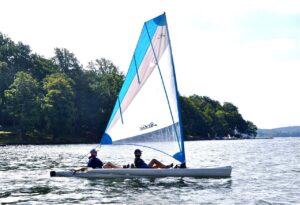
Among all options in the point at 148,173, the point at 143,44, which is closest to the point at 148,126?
the point at 148,173

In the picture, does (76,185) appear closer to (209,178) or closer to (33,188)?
(33,188)

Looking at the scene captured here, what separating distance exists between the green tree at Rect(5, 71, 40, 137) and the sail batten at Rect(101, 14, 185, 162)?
8727 cm

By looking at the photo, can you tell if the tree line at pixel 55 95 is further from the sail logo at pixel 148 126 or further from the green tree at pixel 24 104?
the sail logo at pixel 148 126

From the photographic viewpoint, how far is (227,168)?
101ft

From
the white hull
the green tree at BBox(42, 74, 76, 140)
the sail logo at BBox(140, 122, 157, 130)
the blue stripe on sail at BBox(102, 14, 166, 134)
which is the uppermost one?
the green tree at BBox(42, 74, 76, 140)

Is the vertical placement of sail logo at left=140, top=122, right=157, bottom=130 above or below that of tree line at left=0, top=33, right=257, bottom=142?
below

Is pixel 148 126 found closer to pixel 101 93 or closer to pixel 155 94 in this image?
pixel 155 94

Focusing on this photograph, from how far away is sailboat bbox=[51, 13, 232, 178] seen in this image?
2911 cm

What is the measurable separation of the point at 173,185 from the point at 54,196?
747cm

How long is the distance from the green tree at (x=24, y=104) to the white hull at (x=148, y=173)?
85033mm

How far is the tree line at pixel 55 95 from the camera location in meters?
116

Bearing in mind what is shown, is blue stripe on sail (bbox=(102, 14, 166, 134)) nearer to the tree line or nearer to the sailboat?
the sailboat

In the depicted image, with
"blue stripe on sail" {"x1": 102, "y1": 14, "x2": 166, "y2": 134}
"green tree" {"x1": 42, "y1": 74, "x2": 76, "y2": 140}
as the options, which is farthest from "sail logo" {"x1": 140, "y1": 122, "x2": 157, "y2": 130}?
"green tree" {"x1": 42, "y1": 74, "x2": 76, "y2": 140}

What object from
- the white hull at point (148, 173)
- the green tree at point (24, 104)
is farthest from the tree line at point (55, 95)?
the white hull at point (148, 173)
